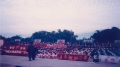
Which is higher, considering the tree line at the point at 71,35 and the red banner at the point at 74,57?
the tree line at the point at 71,35

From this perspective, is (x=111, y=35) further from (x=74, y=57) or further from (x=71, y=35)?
(x=74, y=57)

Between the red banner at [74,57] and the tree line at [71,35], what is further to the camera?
the tree line at [71,35]

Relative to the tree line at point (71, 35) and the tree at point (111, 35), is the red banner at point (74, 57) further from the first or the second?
the tree at point (111, 35)

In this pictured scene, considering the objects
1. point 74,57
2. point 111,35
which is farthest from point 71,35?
point 74,57

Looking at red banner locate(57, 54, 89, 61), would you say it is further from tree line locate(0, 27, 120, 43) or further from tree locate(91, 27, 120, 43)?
tree locate(91, 27, 120, 43)

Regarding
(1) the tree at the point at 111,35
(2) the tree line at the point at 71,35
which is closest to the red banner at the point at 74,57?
(2) the tree line at the point at 71,35

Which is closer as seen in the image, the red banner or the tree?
the red banner

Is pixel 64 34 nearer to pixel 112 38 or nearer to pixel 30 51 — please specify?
pixel 112 38

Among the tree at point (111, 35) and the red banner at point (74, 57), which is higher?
the tree at point (111, 35)

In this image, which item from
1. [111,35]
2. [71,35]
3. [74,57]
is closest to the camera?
[74,57]

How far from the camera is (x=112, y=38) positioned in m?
73.1

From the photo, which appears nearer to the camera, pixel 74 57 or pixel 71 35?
pixel 74 57

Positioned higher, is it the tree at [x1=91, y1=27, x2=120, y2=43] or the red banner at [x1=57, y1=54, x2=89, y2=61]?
the tree at [x1=91, y1=27, x2=120, y2=43]

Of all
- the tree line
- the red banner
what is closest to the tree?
the tree line
